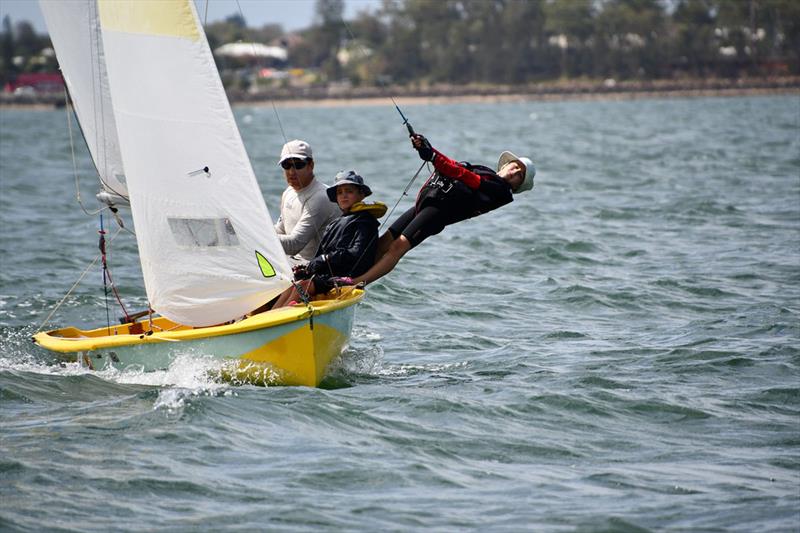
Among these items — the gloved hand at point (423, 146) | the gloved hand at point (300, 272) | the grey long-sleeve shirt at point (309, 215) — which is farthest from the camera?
the grey long-sleeve shirt at point (309, 215)

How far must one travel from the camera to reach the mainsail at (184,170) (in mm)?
7957

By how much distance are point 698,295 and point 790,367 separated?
2907 millimetres

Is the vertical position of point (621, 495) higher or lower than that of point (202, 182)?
lower

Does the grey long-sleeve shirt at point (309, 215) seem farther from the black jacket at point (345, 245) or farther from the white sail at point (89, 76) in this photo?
the white sail at point (89, 76)

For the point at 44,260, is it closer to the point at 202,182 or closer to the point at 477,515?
the point at 202,182

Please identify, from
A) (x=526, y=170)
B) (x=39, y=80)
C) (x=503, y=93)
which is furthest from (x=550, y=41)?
(x=526, y=170)

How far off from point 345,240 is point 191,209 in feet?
3.68

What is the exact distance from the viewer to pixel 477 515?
6.05m

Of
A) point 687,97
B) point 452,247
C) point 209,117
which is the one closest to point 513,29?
point 687,97

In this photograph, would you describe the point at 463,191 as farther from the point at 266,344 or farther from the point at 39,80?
the point at 39,80

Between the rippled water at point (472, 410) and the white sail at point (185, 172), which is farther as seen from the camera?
the white sail at point (185, 172)

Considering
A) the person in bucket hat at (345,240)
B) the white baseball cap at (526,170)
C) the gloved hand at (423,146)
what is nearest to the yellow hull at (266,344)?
the person in bucket hat at (345,240)

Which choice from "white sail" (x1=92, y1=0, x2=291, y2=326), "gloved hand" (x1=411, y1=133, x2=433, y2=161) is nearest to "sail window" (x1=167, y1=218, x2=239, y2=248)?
"white sail" (x1=92, y1=0, x2=291, y2=326)

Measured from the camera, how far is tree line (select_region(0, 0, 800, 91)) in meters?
117
